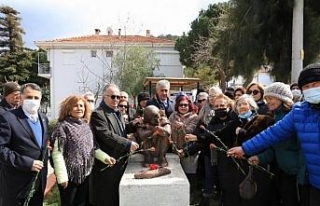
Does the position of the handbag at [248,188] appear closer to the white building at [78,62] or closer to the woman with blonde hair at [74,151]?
the woman with blonde hair at [74,151]

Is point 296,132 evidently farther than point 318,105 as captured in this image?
Yes

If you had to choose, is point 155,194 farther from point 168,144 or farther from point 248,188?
point 248,188

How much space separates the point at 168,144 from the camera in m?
4.34

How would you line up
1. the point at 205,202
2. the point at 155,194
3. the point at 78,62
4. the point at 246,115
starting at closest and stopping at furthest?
the point at 155,194
the point at 246,115
the point at 205,202
the point at 78,62

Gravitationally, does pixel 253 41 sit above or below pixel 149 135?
above

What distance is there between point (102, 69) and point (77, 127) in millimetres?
36821

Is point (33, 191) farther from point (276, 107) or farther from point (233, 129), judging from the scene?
point (276, 107)

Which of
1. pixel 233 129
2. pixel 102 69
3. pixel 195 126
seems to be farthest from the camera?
pixel 102 69

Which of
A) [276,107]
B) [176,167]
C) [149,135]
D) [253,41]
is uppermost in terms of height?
[253,41]

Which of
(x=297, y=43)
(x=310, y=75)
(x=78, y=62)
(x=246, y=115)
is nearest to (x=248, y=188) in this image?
(x=246, y=115)

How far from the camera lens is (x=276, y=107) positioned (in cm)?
400

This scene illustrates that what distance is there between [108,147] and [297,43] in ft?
27.0

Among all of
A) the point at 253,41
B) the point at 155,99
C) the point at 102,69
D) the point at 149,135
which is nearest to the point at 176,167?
the point at 149,135

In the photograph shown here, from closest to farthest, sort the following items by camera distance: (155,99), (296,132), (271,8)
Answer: (296,132) < (155,99) < (271,8)
